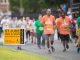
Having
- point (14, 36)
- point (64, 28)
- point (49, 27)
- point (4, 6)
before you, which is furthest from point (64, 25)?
point (4, 6)

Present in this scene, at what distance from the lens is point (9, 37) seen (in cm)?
2020

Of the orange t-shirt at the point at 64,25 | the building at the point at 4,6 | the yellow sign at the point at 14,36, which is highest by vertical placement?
the orange t-shirt at the point at 64,25

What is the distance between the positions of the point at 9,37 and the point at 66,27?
255 cm

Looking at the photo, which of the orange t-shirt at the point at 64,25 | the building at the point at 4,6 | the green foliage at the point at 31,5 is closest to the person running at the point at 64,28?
the orange t-shirt at the point at 64,25

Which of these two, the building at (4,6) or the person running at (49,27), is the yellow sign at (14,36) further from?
the building at (4,6)

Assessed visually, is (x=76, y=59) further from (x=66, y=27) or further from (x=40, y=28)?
(x=40, y=28)

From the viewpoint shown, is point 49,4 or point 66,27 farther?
point 49,4

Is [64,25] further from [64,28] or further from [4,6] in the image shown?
[4,6]

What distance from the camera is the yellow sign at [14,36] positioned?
20125 millimetres

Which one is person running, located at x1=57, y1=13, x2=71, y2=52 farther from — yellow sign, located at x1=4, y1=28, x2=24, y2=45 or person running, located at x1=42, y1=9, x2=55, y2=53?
yellow sign, located at x1=4, y1=28, x2=24, y2=45

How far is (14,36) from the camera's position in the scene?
20.1 m

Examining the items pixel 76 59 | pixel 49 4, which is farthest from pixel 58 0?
pixel 76 59

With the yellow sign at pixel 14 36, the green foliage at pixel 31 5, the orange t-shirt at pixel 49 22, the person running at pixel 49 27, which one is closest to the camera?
the person running at pixel 49 27

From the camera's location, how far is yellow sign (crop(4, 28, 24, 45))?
66.0 feet
